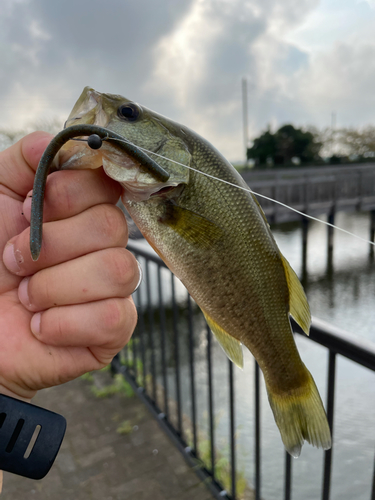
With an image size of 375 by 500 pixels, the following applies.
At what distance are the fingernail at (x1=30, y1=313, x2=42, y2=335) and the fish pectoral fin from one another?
362 millimetres

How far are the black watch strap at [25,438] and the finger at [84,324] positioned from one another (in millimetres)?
162

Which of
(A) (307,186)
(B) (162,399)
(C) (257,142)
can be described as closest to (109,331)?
(B) (162,399)

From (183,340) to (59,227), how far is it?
691 cm

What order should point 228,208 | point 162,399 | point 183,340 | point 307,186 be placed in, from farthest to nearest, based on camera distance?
1. point 307,186
2. point 183,340
3. point 162,399
4. point 228,208

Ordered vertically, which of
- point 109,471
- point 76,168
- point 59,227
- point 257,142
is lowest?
point 109,471

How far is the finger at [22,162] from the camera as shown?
0.90 metres

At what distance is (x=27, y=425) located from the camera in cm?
83

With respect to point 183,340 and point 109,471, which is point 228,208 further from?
point 183,340

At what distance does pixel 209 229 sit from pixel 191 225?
39 mm

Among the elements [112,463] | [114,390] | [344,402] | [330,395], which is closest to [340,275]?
[344,402]

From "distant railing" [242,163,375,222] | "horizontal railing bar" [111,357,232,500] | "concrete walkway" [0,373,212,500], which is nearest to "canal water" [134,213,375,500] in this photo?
"horizontal railing bar" [111,357,232,500]

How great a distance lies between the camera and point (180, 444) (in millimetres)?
2578

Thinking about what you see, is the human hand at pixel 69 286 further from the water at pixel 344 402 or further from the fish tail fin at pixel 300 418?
the water at pixel 344 402

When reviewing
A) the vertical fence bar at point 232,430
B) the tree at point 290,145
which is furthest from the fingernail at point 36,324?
the tree at point 290,145
